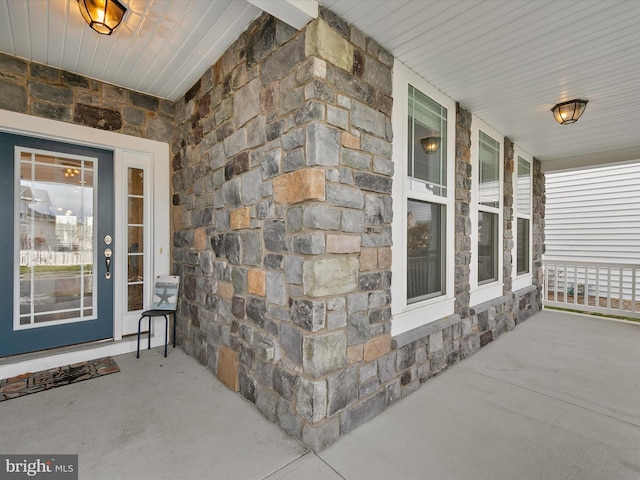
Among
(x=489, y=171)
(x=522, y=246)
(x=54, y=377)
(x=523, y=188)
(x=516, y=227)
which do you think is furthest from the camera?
(x=522, y=246)

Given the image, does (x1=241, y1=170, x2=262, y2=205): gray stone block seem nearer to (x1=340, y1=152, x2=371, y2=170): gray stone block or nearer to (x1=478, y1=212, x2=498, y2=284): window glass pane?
(x1=340, y1=152, x2=371, y2=170): gray stone block

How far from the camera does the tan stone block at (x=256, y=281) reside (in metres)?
2.15

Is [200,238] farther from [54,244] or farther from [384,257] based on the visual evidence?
[384,257]

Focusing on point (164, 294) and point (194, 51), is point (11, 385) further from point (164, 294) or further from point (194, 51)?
point (194, 51)

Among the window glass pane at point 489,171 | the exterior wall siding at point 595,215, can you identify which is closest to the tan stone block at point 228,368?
the window glass pane at point 489,171

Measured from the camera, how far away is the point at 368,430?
1965 mm

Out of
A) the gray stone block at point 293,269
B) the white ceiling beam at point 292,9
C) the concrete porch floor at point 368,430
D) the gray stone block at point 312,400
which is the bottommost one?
the concrete porch floor at point 368,430

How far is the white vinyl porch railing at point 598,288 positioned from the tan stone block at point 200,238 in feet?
17.7

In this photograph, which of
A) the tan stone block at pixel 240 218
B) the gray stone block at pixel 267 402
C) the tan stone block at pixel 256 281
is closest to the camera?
the gray stone block at pixel 267 402

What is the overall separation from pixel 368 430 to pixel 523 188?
4.51 meters

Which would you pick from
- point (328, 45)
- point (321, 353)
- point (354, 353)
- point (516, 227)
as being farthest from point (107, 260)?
point (516, 227)

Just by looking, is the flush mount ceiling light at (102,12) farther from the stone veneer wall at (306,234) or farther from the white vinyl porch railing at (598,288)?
the white vinyl porch railing at (598,288)

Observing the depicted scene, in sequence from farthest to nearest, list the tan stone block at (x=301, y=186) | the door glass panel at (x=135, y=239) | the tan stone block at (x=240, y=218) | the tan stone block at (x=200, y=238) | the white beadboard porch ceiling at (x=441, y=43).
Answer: the door glass panel at (x=135, y=239) → the tan stone block at (x=200, y=238) → the tan stone block at (x=240, y=218) → the white beadboard porch ceiling at (x=441, y=43) → the tan stone block at (x=301, y=186)

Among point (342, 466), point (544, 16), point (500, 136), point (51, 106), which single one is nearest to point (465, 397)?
point (342, 466)
